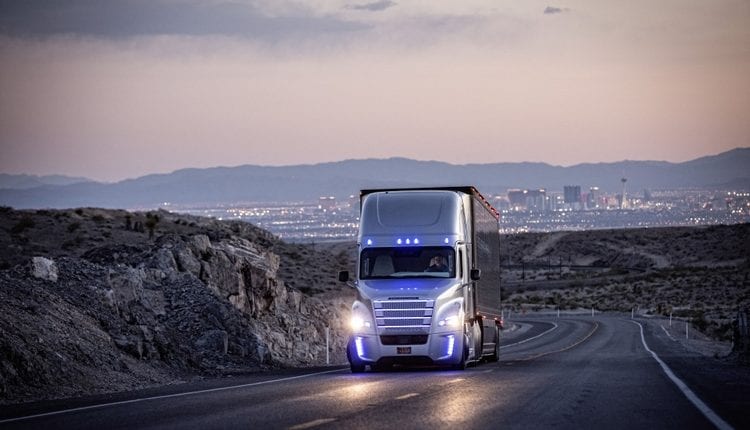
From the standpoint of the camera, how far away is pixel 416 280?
28.0 meters

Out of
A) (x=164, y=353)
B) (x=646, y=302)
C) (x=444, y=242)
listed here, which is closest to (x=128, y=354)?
(x=164, y=353)

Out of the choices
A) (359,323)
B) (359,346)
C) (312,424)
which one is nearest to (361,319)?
Result: (359,323)

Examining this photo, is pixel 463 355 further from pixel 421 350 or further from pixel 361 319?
pixel 361 319

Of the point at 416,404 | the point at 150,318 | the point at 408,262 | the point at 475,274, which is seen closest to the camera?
the point at 416,404

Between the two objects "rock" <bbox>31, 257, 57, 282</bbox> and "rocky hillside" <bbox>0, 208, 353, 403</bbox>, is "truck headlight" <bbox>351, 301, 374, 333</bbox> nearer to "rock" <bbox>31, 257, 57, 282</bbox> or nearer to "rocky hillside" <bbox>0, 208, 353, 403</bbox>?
"rocky hillside" <bbox>0, 208, 353, 403</bbox>

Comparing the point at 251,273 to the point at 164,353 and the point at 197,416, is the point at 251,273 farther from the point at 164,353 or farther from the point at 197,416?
the point at 197,416

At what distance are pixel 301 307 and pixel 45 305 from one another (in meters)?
20.9

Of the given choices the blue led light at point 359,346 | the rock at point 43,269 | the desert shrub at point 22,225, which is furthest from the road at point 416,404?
the desert shrub at point 22,225

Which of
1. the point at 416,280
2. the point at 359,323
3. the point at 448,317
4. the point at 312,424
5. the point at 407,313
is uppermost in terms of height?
the point at 416,280

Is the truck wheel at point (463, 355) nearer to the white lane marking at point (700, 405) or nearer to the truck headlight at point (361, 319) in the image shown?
the truck headlight at point (361, 319)

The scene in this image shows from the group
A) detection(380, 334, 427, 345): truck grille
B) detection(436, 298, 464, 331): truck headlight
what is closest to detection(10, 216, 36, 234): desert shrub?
detection(380, 334, 427, 345): truck grille

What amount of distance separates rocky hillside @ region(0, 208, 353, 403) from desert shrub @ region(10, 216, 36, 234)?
777 centimetres

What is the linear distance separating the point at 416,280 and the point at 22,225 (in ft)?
149

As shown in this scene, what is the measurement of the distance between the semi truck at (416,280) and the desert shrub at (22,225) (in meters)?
41.8
